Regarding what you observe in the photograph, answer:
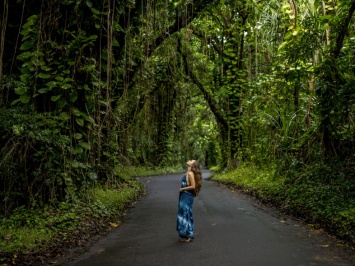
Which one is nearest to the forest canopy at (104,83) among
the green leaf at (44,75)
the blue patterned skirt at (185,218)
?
the green leaf at (44,75)

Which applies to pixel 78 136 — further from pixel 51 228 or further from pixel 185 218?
pixel 185 218

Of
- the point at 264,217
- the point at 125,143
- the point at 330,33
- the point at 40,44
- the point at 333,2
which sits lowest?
the point at 264,217

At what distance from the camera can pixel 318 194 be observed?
8.84 meters

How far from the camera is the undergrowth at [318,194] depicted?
7109 mm

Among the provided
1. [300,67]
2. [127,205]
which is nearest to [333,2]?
[300,67]

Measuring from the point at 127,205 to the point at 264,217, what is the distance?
150 inches

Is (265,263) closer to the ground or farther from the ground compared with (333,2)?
closer to the ground

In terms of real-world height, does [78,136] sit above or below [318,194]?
above

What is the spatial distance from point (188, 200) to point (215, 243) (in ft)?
3.02

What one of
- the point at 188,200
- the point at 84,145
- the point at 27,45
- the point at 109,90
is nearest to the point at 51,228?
the point at 84,145

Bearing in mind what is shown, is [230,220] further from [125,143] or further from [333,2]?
[125,143]

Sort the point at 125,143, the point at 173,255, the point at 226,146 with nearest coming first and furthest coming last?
the point at 173,255 < the point at 125,143 < the point at 226,146

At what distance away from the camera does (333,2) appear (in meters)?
10.0

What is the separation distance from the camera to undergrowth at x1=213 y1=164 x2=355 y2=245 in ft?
23.3
